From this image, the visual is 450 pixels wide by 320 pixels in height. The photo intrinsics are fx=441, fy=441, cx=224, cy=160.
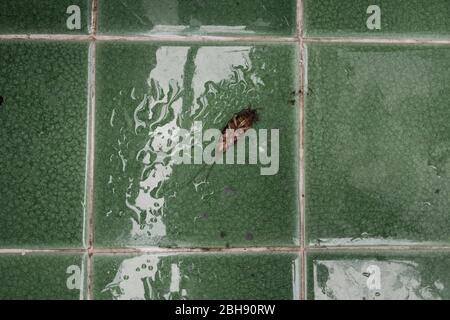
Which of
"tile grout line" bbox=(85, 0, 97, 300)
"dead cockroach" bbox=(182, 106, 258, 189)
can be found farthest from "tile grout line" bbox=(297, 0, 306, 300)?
"tile grout line" bbox=(85, 0, 97, 300)

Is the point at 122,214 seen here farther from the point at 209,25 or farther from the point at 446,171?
the point at 446,171

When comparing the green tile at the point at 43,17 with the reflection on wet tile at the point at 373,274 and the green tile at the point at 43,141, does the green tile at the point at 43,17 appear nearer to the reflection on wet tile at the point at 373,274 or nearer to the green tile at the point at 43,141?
the green tile at the point at 43,141

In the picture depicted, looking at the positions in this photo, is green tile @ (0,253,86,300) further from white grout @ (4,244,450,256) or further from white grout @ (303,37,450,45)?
white grout @ (303,37,450,45)

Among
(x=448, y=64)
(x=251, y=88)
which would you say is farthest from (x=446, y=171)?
(x=251, y=88)

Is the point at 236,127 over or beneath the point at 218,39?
beneath

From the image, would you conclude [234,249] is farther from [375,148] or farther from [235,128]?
[375,148]

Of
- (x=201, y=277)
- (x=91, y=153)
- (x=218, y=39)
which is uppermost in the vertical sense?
(x=218, y=39)

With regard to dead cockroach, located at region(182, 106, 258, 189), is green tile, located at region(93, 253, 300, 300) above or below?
below

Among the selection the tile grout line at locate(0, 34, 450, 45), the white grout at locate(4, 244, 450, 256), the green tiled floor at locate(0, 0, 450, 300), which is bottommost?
the white grout at locate(4, 244, 450, 256)

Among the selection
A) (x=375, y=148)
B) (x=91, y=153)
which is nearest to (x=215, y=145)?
(x=91, y=153)
